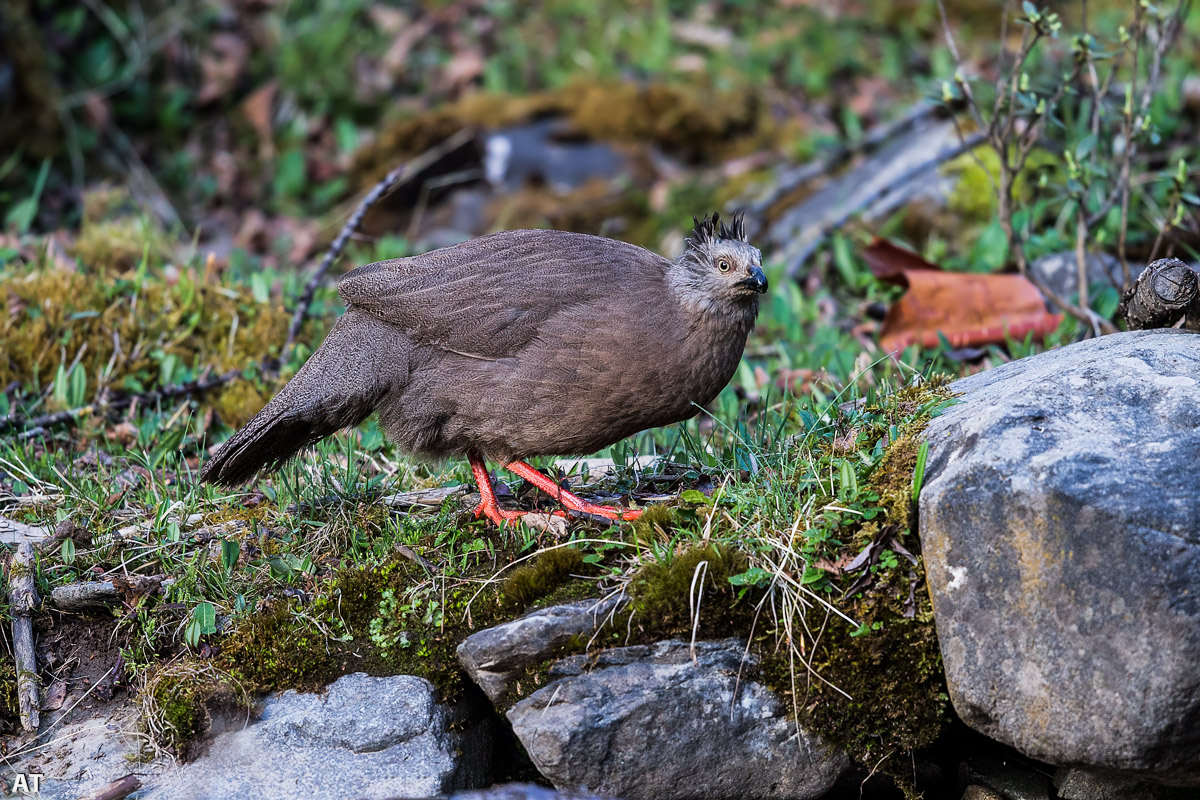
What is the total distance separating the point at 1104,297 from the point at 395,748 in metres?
4.87

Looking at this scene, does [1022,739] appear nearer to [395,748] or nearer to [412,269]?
[395,748]

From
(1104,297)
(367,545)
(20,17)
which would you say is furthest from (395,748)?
(20,17)

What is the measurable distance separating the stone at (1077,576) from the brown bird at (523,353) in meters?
1.19

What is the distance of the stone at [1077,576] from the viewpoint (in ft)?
10.5

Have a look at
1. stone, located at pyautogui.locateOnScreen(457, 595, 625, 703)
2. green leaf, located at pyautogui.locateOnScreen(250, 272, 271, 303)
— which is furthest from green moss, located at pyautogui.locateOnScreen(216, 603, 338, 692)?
green leaf, located at pyautogui.locateOnScreen(250, 272, 271, 303)

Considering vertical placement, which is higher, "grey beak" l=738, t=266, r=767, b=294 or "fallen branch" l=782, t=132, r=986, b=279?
"grey beak" l=738, t=266, r=767, b=294

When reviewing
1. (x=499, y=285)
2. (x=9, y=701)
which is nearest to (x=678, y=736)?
(x=499, y=285)

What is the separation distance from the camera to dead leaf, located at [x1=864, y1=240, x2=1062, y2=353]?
255 inches

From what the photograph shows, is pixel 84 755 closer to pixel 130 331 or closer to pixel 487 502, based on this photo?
pixel 487 502

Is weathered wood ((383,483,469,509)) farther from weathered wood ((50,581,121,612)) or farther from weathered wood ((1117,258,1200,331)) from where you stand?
weathered wood ((1117,258,1200,331))

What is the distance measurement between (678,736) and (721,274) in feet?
5.95

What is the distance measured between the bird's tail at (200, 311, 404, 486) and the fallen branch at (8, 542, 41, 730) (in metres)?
0.75

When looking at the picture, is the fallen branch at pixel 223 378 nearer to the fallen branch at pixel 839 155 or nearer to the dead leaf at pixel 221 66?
the fallen branch at pixel 839 155

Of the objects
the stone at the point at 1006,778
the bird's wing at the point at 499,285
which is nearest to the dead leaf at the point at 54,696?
the bird's wing at the point at 499,285
